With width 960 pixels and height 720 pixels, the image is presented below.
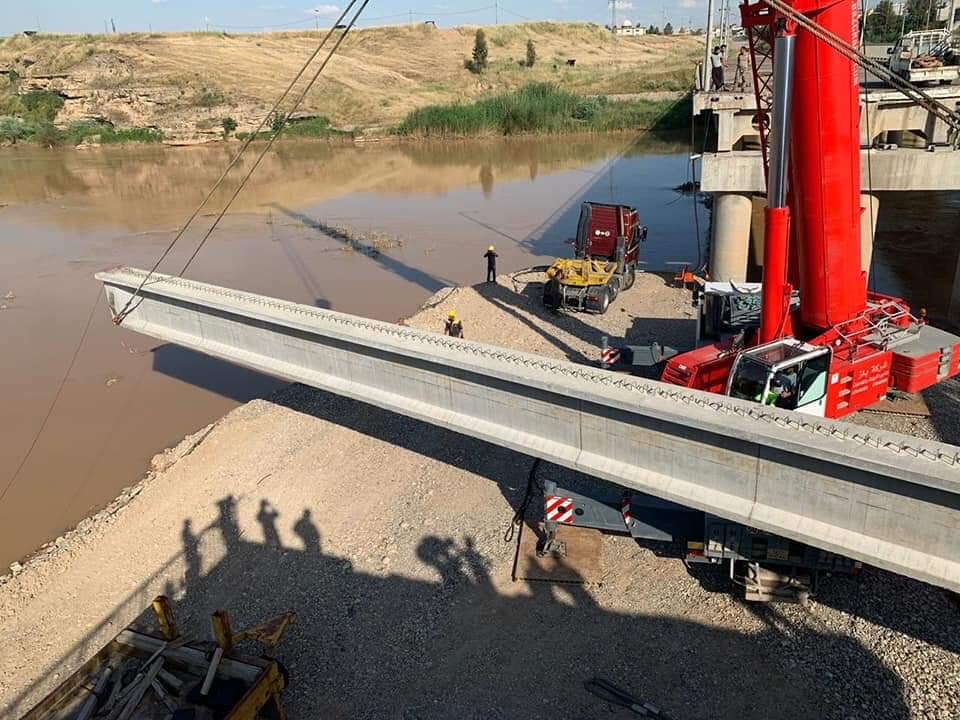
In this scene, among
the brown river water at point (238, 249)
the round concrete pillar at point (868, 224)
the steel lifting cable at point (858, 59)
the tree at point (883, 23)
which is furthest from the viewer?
the tree at point (883, 23)

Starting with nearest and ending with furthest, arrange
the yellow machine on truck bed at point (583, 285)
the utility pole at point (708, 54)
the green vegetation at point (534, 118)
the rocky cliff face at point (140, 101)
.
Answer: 1. the yellow machine on truck bed at point (583, 285)
2. the utility pole at point (708, 54)
3. the green vegetation at point (534, 118)
4. the rocky cliff face at point (140, 101)

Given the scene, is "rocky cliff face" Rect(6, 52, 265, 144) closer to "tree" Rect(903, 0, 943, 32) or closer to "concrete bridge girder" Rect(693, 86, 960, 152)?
"concrete bridge girder" Rect(693, 86, 960, 152)

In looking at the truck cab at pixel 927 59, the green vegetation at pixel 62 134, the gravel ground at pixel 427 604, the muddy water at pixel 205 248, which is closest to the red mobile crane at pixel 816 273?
the gravel ground at pixel 427 604

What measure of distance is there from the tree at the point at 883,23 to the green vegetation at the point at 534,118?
16.8 metres

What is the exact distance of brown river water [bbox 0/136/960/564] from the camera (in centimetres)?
1334

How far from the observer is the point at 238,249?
26.8 m

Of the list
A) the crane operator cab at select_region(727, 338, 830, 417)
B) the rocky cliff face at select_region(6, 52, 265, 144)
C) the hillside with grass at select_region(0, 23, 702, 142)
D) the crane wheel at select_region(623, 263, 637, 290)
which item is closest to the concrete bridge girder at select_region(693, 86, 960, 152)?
the crane wheel at select_region(623, 263, 637, 290)

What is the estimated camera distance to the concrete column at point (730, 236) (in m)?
17.3

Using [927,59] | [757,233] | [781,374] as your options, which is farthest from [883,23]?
[781,374]

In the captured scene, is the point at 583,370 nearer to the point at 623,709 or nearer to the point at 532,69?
the point at 623,709

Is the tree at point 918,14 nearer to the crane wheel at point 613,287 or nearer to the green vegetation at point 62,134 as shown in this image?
the crane wheel at point 613,287

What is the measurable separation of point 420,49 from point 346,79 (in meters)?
33.4

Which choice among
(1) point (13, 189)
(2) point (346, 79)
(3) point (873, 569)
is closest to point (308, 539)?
(3) point (873, 569)

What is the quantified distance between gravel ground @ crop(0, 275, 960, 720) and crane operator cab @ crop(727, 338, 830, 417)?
217cm
